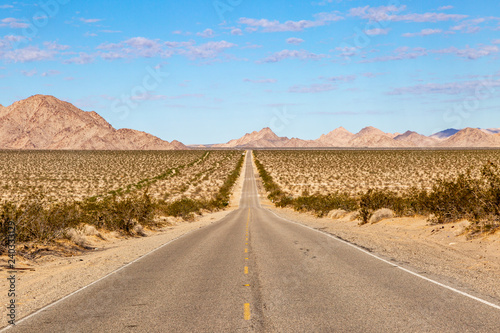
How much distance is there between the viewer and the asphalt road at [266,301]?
6996 mm

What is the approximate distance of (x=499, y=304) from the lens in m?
7.90

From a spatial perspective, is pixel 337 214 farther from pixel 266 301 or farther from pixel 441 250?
pixel 266 301

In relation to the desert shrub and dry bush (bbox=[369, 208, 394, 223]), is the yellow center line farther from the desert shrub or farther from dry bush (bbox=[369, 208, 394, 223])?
the desert shrub

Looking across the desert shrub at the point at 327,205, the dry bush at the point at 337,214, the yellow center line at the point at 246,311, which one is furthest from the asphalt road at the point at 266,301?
the desert shrub at the point at 327,205

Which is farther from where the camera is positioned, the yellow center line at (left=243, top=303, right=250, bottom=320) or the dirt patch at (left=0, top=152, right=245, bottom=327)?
the dirt patch at (left=0, top=152, right=245, bottom=327)

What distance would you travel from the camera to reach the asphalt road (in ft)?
23.0

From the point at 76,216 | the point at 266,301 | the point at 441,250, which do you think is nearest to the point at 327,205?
the point at 441,250

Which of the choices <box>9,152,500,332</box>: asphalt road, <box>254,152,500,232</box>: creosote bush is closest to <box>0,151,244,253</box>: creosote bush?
<box>9,152,500,332</box>: asphalt road

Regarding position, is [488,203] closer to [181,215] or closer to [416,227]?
[416,227]

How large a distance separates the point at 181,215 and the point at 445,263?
26350 millimetres

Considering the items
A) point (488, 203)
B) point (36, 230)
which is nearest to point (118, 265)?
point (36, 230)

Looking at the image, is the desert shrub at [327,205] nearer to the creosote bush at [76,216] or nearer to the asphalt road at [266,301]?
the creosote bush at [76,216]

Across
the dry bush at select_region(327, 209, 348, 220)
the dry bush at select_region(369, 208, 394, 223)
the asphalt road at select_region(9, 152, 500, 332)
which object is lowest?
the dry bush at select_region(327, 209, 348, 220)

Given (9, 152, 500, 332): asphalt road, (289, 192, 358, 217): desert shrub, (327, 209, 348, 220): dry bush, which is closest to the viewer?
(9, 152, 500, 332): asphalt road
